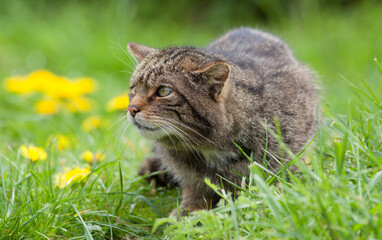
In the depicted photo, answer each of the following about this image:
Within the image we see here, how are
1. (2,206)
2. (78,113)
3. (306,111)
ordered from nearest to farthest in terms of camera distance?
1. (2,206)
2. (306,111)
3. (78,113)

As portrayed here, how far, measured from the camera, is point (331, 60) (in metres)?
6.03

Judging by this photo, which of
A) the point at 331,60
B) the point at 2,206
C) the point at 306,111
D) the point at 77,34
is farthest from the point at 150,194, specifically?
the point at 77,34

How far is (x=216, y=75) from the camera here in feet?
7.89

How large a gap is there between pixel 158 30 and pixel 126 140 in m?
3.87

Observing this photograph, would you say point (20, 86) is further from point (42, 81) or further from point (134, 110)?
point (134, 110)

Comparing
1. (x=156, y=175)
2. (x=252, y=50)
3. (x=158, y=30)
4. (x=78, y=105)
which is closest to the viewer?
(x=156, y=175)

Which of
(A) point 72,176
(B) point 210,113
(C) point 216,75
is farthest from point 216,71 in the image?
(A) point 72,176

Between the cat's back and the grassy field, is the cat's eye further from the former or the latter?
the cat's back

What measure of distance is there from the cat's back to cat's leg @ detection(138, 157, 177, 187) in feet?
2.82

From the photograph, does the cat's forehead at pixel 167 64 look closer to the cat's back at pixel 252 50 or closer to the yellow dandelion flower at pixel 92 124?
the cat's back at pixel 252 50

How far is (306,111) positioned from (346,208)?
139 centimetres

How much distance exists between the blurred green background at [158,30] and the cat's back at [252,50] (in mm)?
1539

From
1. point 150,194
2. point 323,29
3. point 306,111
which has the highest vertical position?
point 323,29

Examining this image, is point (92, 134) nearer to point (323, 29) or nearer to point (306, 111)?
point (306, 111)
